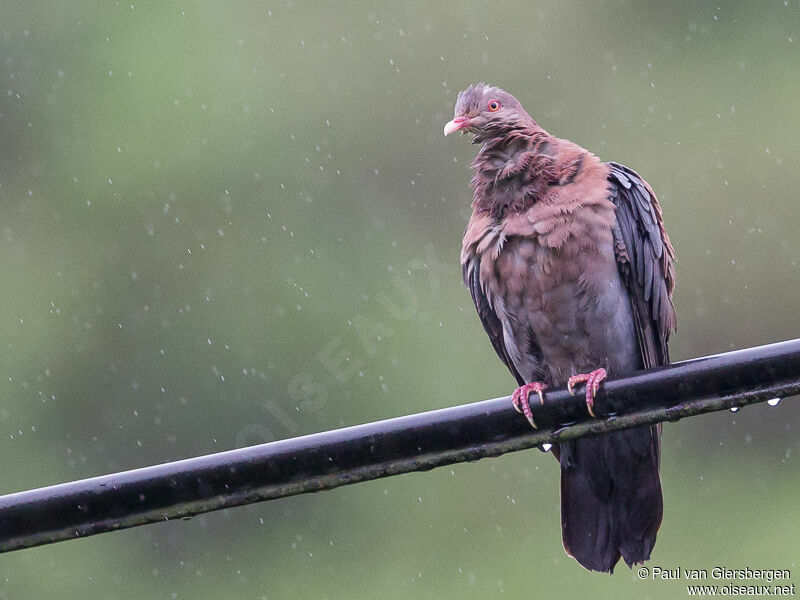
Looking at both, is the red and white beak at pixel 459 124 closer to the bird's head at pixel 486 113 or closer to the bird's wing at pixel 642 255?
the bird's head at pixel 486 113

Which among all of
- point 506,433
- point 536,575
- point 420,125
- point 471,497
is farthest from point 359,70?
point 506,433

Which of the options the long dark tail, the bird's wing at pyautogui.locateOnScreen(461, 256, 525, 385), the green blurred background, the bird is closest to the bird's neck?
the bird

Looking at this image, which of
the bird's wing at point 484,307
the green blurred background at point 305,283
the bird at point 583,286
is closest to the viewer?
the bird at point 583,286

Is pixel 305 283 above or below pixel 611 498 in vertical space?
below

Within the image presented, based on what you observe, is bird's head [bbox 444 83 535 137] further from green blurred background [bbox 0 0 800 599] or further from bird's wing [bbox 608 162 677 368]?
green blurred background [bbox 0 0 800 599]

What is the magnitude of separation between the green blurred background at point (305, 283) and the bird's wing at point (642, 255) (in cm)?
646

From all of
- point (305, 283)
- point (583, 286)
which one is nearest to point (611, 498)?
point (583, 286)

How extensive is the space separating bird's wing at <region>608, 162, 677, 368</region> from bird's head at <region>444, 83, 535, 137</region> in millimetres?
392

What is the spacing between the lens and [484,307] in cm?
408

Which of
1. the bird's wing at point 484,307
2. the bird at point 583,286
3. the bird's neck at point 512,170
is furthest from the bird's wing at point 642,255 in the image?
the bird's wing at point 484,307

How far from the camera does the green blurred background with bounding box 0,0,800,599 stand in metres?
11.2

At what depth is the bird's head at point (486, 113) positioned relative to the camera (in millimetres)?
3971

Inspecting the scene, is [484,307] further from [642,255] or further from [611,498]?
[611,498]

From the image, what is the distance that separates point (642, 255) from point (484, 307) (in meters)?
0.62
